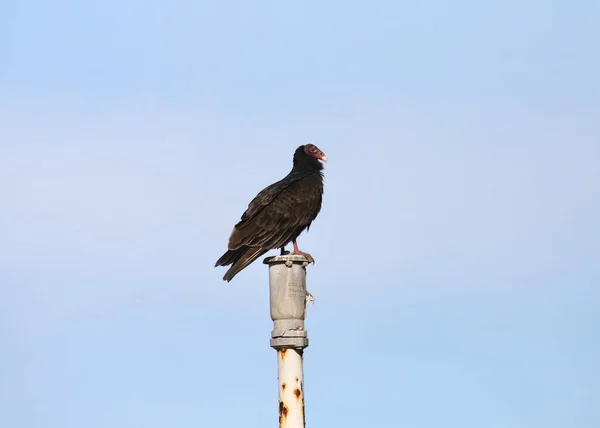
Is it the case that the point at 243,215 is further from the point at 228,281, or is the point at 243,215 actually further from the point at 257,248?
the point at 228,281

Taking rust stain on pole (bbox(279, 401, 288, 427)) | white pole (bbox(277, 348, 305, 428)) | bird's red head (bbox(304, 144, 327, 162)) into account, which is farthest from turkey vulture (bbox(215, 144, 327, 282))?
rust stain on pole (bbox(279, 401, 288, 427))

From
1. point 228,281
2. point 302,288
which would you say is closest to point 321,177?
point 228,281

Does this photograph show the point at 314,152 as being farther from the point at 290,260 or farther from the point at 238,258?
the point at 290,260

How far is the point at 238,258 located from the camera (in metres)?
8.08

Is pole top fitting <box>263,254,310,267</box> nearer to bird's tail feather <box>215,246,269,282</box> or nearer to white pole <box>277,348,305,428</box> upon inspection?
white pole <box>277,348,305,428</box>

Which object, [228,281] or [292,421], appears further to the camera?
[228,281]

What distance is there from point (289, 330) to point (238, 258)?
1.96m

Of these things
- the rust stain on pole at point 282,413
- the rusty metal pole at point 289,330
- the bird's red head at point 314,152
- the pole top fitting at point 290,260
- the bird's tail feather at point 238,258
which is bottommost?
A: the rust stain on pole at point 282,413

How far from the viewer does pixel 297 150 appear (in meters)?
10.5

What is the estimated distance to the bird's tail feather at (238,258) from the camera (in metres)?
7.95

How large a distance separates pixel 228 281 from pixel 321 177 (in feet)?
8.70

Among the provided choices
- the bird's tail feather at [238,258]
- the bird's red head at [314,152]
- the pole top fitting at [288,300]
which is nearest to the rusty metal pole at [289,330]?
the pole top fitting at [288,300]

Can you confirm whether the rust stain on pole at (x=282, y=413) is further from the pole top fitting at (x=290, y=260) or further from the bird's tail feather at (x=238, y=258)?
the bird's tail feather at (x=238, y=258)

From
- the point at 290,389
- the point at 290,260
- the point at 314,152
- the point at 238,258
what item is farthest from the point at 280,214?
the point at 290,389
